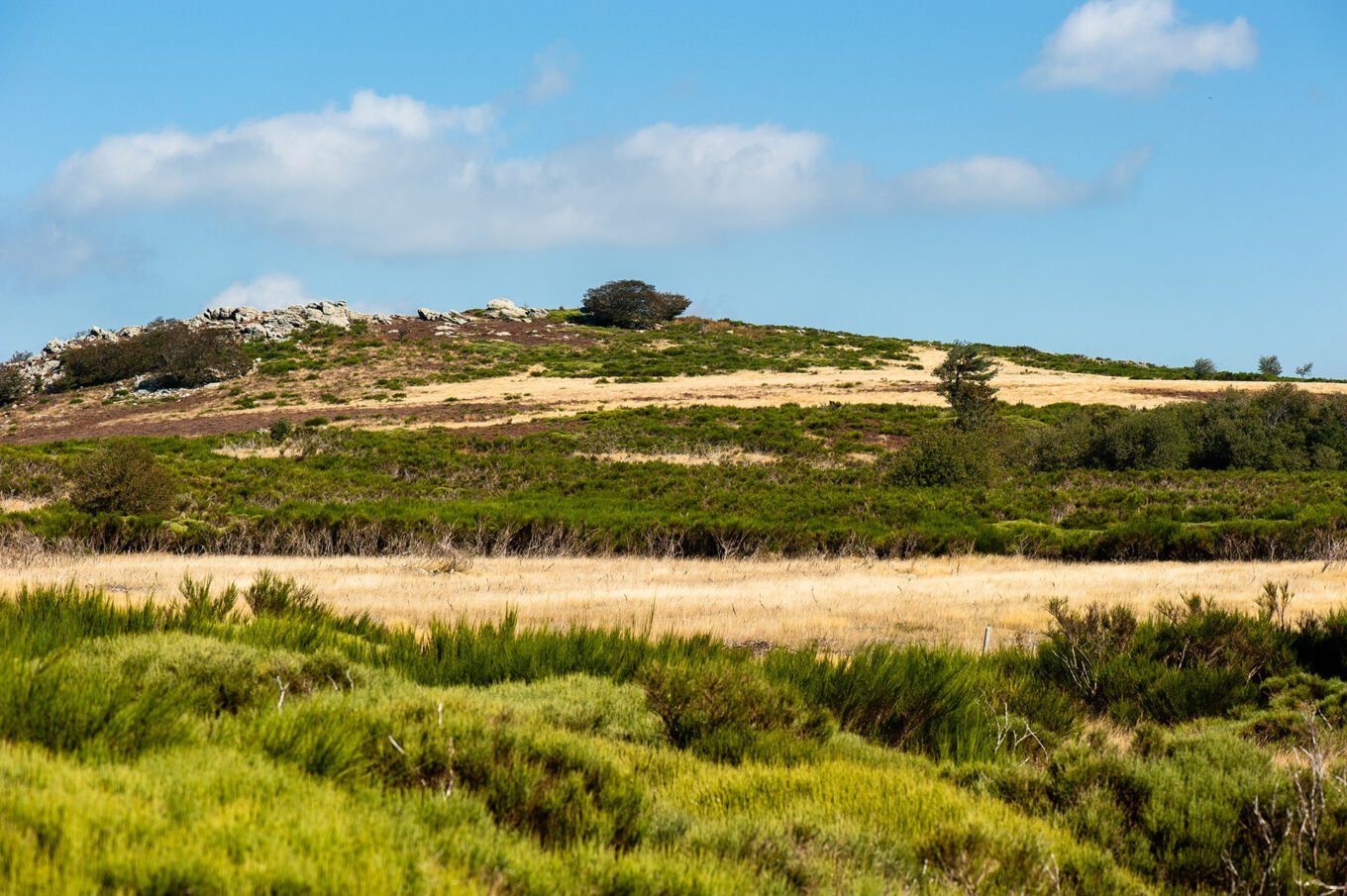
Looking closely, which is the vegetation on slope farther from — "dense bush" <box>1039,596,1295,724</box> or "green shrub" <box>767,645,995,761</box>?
"green shrub" <box>767,645,995,761</box>

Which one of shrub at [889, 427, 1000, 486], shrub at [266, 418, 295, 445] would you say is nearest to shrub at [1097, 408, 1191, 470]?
shrub at [889, 427, 1000, 486]

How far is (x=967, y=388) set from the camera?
4516 cm

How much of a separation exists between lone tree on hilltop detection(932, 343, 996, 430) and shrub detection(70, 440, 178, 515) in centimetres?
2862

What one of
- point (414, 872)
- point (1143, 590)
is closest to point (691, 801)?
point (414, 872)

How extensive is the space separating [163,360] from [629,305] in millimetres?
43232

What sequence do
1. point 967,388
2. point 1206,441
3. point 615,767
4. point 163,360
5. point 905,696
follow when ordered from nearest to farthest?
point 615,767 < point 905,696 < point 1206,441 < point 967,388 < point 163,360

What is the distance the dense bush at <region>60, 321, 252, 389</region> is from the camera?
70438 millimetres

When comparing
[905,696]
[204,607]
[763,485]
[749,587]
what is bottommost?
[749,587]

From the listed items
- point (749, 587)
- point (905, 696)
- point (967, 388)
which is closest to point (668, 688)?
point (905, 696)

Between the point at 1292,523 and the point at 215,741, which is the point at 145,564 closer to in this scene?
the point at 215,741

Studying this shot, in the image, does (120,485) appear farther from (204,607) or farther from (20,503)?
(204,607)

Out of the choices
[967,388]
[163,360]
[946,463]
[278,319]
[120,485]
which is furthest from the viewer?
[278,319]

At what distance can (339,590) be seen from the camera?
Answer: 597 inches

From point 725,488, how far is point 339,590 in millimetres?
16064
